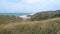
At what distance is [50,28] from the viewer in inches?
375

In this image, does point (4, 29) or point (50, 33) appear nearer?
point (50, 33)

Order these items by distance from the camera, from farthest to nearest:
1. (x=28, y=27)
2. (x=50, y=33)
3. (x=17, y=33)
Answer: (x=28, y=27) < (x=17, y=33) < (x=50, y=33)

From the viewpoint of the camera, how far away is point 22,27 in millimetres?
10500

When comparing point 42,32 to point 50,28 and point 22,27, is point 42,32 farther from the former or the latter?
point 22,27

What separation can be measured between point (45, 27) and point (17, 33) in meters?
1.62

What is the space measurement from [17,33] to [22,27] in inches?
35.9

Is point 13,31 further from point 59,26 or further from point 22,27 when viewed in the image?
point 59,26

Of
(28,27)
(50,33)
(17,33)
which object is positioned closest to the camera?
(50,33)

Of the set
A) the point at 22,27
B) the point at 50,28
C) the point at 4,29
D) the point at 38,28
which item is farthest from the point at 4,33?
the point at 50,28

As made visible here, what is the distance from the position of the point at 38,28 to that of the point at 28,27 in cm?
71

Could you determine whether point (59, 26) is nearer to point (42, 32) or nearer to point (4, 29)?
point (42, 32)

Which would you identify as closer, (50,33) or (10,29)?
(50,33)

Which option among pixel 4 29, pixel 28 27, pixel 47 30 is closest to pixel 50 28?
pixel 47 30

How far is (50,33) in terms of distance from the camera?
9.06 m
